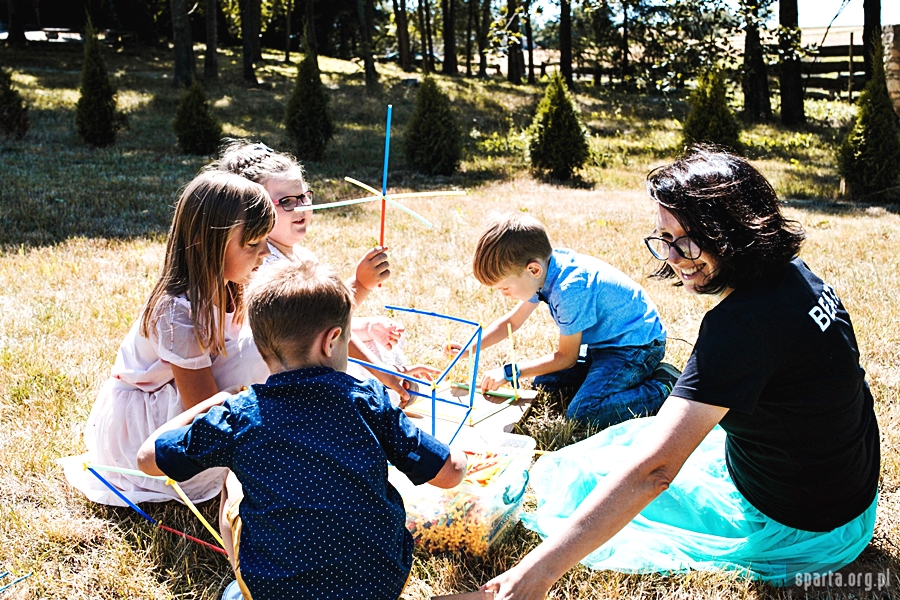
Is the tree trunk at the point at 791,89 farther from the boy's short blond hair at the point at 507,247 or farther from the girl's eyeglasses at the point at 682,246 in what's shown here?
the girl's eyeglasses at the point at 682,246

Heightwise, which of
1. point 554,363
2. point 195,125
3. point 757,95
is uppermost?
point 757,95

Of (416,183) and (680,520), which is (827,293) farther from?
(416,183)

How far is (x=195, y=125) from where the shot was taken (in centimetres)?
1091

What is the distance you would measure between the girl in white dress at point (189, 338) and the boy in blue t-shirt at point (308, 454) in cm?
72

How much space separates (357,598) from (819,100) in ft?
68.5

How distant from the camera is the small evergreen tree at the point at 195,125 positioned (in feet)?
35.7

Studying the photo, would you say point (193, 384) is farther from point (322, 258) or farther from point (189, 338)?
point (322, 258)

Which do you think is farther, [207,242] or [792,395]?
[207,242]

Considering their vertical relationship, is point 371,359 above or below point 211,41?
below

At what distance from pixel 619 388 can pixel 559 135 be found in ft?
25.4

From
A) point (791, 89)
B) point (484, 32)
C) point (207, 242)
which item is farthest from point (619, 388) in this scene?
point (484, 32)

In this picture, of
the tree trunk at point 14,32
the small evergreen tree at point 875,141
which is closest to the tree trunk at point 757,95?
the small evergreen tree at point 875,141

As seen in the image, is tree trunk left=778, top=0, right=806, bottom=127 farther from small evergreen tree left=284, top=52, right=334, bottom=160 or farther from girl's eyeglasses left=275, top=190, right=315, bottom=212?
girl's eyeglasses left=275, top=190, right=315, bottom=212

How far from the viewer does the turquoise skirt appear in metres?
2.25
